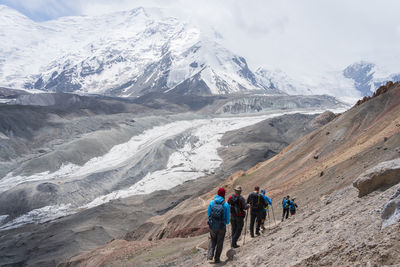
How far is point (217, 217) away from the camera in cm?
893

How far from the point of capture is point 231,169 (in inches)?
2712

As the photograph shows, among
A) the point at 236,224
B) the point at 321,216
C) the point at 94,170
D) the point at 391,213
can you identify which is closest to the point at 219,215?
the point at 236,224

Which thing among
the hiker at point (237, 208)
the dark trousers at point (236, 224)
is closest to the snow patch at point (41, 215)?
the dark trousers at point (236, 224)

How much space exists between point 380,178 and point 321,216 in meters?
1.67

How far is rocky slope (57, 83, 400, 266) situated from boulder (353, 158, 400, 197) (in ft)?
0.50

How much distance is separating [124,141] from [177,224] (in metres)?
75.3

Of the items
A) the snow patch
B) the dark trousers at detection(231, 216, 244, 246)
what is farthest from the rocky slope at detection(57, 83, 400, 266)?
the snow patch

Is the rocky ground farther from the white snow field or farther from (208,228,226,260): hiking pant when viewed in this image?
the white snow field

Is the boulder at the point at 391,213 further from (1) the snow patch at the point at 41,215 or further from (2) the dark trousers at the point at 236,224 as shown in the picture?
(1) the snow patch at the point at 41,215

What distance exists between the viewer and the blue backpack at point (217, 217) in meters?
8.84

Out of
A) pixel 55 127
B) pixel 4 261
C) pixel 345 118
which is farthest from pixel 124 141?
pixel 345 118

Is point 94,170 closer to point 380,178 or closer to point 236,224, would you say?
point 236,224

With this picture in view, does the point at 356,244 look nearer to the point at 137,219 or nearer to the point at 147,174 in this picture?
the point at 137,219

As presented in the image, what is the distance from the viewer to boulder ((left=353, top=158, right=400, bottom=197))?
8.91 m
